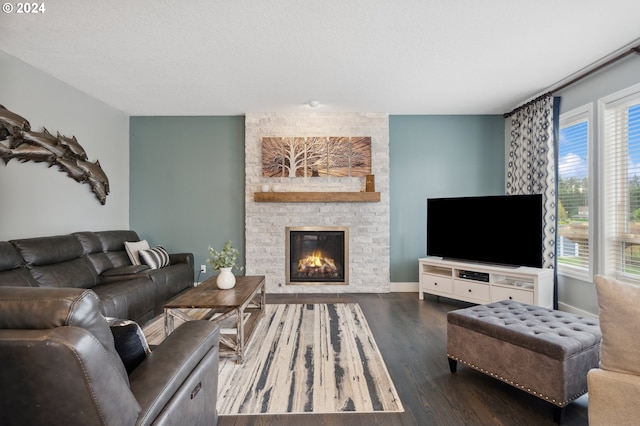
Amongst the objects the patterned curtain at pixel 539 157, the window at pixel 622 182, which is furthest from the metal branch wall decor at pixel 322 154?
the window at pixel 622 182

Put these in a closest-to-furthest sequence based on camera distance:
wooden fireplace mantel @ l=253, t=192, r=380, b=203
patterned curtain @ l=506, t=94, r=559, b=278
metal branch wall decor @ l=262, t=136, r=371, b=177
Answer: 1. patterned curtain @ l=506, t=94, r=559, b=278
2. wooden fireplace mantel @ l=253, t=192, r=380, b=203
3. metal branch wall decor @ l=262, t=136, r=371, b=177

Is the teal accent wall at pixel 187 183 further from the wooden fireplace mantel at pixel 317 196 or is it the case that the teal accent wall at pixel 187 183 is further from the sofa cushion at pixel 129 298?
the sofa cushion at pixel 129 298

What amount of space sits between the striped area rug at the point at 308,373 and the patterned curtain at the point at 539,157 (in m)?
2.49

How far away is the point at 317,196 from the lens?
15.0 ft

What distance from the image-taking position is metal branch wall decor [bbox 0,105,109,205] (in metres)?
2.93

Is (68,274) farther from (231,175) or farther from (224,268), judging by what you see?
(231,175)

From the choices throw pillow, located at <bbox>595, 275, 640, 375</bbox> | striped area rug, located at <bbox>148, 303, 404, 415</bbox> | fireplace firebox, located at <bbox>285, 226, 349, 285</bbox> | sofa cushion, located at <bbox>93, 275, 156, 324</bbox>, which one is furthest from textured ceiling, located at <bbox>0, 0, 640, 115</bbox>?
striped area rug, located at <bbox>148, 303, 404, 415</bbox>

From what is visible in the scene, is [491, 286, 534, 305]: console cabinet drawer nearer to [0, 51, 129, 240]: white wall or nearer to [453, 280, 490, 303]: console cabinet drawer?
[453, 280, 490, 303]: console cabinet drawer

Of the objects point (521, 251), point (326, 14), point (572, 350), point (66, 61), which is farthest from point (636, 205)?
point (66, 61)

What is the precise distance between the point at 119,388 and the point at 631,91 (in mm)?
4345

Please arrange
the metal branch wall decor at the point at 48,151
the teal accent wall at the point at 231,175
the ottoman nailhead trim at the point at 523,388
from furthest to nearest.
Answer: the teal accent wall at the point at 231,175 < the metal branch wall decor at the point at 48,151 < the ottoman nailhead trim at the point at 523,388

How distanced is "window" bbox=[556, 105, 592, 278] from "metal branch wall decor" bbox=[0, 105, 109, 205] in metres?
5.80

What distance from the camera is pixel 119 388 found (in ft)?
2.96

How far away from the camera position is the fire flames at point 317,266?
187 inches
